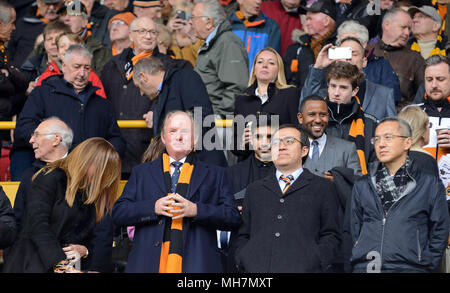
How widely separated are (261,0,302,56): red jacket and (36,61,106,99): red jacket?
3176 millimetres

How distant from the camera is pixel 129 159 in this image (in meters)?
10.5

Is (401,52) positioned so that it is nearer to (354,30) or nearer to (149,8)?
(354,30)

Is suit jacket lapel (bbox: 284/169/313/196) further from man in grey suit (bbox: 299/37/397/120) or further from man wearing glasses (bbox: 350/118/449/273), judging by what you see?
man in grey suit (bbox: 299/37/397/120)

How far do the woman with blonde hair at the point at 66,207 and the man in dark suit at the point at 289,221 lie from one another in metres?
1.20

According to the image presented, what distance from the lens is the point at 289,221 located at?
25.8 ft

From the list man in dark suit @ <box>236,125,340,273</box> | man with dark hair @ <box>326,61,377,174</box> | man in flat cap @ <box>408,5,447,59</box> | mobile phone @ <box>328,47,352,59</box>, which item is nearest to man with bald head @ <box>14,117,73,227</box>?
man in dark suit @ <box>236,125,340,273</box>

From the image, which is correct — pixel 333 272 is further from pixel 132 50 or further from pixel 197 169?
pixel 132 50

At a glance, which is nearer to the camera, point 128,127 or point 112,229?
point 112,229

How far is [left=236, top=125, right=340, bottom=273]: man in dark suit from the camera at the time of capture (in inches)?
304

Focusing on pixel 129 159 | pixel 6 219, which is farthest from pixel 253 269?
pixel 129 159

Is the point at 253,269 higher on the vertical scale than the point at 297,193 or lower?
lower

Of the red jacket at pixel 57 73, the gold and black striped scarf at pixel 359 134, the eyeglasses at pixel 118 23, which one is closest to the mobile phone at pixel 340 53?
the gold and black striped scarf at pixel 359 134

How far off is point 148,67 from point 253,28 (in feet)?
9.09

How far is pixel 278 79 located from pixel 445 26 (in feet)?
12.1
